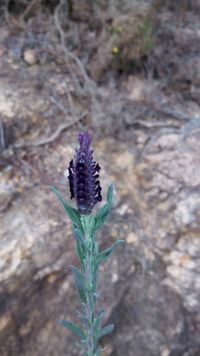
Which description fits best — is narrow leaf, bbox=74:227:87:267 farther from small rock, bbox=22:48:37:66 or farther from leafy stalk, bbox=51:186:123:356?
small rock, bbox=22:48:37:66

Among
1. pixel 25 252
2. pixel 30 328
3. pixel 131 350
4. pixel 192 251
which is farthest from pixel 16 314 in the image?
pixel 192 251

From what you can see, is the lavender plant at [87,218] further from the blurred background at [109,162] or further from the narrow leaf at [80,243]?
the blurred background at [109,162]

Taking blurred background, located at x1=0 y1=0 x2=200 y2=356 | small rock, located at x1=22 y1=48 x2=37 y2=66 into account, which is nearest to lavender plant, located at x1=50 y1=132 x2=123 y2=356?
blurred background, located at x1=0 y1=0 x2=200 y2=356

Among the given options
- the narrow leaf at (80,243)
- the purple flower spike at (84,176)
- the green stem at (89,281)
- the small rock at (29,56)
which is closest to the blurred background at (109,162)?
the small rock at (29,56)

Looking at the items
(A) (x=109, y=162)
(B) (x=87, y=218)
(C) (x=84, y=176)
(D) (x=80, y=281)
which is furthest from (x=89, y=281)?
(A) (x=109, y=162)

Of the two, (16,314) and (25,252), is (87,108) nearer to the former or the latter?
(25,252)

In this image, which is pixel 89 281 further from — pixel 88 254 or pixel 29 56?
pixel 29 56
